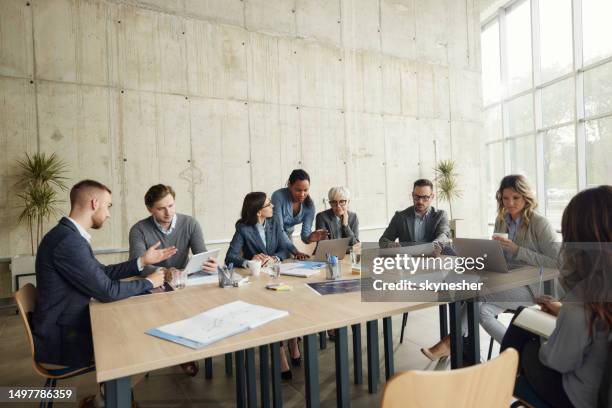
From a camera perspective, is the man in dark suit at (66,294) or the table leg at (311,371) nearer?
the table leg at (311,371)

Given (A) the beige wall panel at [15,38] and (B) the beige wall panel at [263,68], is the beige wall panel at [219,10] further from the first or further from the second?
(A) the beige wall panel at [15,38]

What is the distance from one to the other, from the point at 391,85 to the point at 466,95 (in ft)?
6.58

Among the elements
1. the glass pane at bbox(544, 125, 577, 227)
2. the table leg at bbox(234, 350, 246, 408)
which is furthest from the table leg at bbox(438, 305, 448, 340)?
the glass pane at bbox(544, 125, 577, 227)

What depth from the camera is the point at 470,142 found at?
8250 millimetres

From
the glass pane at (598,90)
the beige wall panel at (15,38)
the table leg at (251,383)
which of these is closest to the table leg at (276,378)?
the table leg at (251,383)

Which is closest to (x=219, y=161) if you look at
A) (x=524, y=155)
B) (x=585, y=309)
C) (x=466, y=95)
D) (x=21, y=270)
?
(x=21, y=270)

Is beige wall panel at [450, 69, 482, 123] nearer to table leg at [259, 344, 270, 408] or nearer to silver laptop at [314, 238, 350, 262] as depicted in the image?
silver laptop at [314, 238, 350, 262]

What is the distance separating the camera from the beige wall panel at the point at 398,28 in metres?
7.39

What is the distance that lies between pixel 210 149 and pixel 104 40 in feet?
6.52

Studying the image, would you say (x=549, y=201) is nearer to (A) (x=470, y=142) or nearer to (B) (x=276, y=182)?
(A) (x=470, y=142)

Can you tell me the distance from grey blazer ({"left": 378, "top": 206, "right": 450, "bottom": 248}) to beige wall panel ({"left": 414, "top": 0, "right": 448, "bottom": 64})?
205 inches

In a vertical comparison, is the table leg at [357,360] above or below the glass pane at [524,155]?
below

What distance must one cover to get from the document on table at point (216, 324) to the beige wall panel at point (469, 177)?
7053 mm

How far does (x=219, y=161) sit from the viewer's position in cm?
590
